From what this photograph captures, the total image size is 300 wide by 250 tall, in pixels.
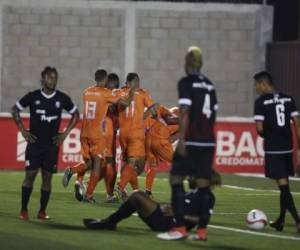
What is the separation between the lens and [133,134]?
19.6 metres

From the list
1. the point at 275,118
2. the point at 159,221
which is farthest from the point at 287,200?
the point at 159,221

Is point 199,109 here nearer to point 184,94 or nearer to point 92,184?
point 184,94

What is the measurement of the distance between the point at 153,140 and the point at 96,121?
1174mm

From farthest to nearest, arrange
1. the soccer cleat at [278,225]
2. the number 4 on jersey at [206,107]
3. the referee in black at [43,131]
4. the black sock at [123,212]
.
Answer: the referee in black at [43,131] → the soccer cleat at [278,225] → the black sock at [123,212] → the number 4 on jersey at [206,107]

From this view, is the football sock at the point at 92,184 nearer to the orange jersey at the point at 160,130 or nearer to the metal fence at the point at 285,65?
the orange jersey at the point at 160,130

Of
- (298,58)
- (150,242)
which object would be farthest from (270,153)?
(298,58)

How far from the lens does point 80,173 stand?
20.6 m

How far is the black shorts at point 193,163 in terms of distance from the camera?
13.5m

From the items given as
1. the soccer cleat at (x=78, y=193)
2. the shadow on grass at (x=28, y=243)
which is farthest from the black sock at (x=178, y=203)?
the soccer cleat at (x=78, y=193)

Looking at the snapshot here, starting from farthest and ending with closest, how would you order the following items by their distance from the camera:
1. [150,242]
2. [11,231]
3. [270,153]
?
1. [270,153]
2. [11,231]
3. [150,242]

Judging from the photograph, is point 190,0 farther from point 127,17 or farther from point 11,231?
point 11,231

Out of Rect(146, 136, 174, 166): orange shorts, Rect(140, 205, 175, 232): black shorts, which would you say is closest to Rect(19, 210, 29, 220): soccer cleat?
Rect(140, 205, 175, 232): black shorts

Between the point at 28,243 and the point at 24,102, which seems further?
the point at 24,102

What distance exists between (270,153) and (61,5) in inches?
761
